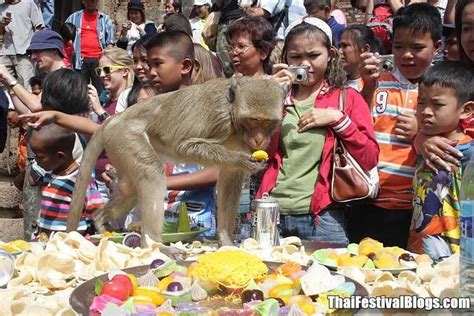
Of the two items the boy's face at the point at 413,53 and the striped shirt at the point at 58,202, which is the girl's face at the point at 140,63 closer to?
the striped shirt at the point at 58,202

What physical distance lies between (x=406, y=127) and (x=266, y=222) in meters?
0.94

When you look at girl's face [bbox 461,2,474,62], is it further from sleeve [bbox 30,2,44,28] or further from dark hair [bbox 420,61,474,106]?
sleeve [bbox 30,2,44,28]

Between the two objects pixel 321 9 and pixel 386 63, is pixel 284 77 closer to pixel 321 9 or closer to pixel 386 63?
pixel 386 63

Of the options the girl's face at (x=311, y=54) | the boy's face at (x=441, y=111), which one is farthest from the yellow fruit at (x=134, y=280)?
the girl's face at (x=311, y=54)

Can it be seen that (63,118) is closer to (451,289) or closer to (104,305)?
(104,305)

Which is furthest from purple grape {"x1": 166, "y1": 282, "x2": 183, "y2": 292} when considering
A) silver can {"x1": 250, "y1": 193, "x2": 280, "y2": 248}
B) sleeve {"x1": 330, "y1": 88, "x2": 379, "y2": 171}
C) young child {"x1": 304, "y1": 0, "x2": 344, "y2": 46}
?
young child {"x1": 304, "y1": 0, "x2": 344, "y2": 46}

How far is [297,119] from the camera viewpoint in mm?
3615

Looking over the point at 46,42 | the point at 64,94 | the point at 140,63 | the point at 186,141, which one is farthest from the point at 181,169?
the point at 46,42

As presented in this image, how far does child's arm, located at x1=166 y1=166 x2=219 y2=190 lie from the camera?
383 cm

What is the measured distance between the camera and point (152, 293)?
82.8 inches

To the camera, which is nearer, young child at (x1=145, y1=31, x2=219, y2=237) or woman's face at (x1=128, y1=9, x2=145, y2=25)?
young child at (x1=145, y1=31, x2=219, y2=237)

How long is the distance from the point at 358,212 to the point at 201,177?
851 mm

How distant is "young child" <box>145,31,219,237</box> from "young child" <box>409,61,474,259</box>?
1.11 meters

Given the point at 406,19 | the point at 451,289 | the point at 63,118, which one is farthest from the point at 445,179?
the point at 63,118
